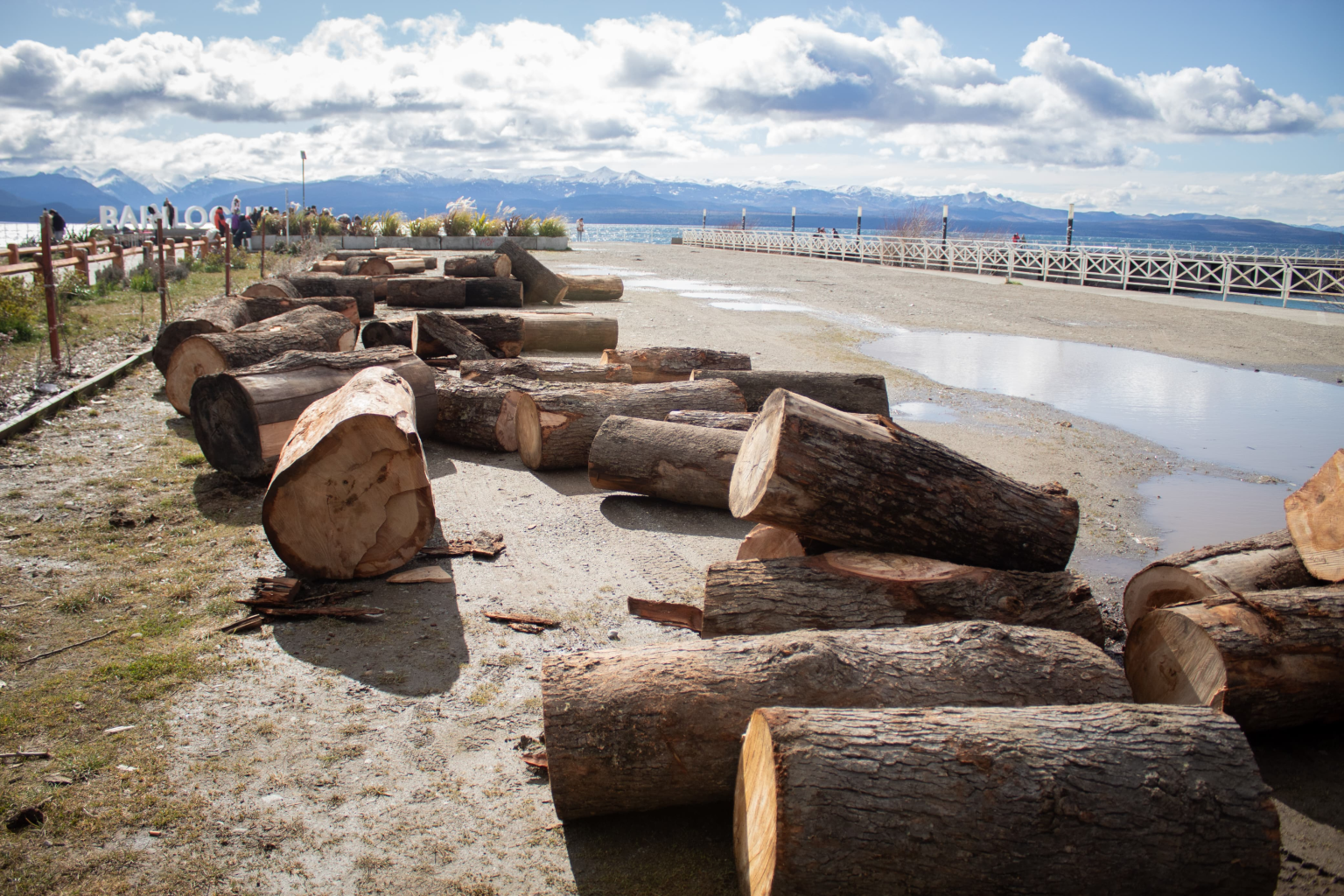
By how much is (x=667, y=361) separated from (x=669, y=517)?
3608 mm

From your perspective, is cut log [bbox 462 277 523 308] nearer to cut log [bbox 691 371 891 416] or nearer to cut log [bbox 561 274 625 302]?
cut log [bbox 561 274 625 302]

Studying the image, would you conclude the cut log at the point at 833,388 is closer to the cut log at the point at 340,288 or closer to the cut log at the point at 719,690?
the cut log at the point at 719,690

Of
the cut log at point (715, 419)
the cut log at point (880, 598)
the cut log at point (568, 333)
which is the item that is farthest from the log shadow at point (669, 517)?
the cut log at point (568, 333)

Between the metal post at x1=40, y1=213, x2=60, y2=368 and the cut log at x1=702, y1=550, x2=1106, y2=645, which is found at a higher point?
the metal post at x1=40, y1=213, x2=60, y2=368

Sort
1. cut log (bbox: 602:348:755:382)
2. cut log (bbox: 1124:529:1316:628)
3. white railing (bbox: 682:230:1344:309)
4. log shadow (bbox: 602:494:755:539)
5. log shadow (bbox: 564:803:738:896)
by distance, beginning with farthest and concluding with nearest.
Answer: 1. white railing (bbox: 682:230:1344:309)
2. cut log (bbox: 602:348:755:382)
3. log shadow (bbox: 602:494:755:539)
4. cut log (bbox: 1124:529:1316:628)
5. log shadow (bbox: 564:803:738:896)

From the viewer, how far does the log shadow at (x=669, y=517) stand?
5.68m

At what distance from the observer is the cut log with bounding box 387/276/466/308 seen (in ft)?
55.3

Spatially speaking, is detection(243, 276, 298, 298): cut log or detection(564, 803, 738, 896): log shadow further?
detection(243, 276, 298, 298): cut log

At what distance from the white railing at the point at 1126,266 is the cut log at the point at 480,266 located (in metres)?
19.5

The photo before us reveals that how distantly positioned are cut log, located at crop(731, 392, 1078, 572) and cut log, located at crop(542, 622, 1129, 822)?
835mm

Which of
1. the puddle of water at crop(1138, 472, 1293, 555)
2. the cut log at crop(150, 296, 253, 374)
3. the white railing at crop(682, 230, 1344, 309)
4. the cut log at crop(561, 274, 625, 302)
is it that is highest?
the white railing at crop(682, 230, 1344, 309)

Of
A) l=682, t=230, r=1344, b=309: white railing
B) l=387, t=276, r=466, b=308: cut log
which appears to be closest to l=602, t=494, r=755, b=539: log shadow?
l=387, t=276, r=466, b=308: cut log

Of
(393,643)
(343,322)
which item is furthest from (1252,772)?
(343,322)

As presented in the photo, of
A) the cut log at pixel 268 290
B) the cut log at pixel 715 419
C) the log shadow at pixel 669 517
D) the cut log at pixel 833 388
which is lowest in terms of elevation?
the log shadow at pixel 669 517
